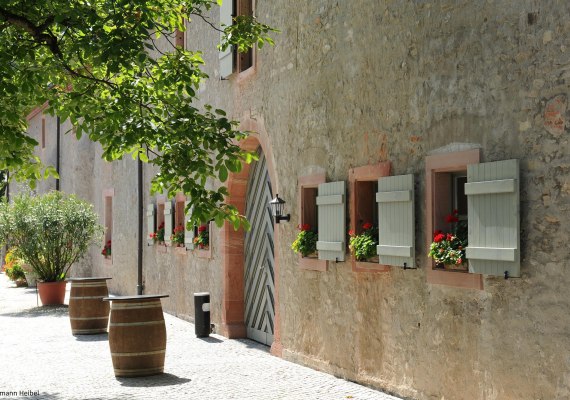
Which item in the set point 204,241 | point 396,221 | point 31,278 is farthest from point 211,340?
point 31,278

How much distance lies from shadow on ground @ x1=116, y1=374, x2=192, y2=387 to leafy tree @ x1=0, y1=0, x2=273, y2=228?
2017 mm

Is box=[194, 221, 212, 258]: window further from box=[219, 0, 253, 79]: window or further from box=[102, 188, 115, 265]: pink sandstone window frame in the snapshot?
box=[102, 188, 115, 265]: pink sandstone window frame

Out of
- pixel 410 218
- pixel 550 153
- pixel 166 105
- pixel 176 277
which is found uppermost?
pixel 166 105

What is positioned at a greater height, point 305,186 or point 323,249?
point 305,186

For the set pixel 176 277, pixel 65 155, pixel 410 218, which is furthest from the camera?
pixel 65 155

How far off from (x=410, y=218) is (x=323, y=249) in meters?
1.80

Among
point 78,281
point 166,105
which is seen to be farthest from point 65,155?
point 166,105

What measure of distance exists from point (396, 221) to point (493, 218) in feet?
4.98

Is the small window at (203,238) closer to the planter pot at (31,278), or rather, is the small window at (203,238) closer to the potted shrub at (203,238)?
the potted shrub at (203,238)

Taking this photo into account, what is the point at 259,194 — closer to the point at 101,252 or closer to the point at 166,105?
the point at 166,105

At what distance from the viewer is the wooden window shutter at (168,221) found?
1598 centimetres

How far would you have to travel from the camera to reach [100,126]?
8.05 meters

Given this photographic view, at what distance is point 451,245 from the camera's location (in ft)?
23.3

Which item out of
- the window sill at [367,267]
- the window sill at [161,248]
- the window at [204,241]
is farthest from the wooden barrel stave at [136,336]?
the window sill at [161,248]
